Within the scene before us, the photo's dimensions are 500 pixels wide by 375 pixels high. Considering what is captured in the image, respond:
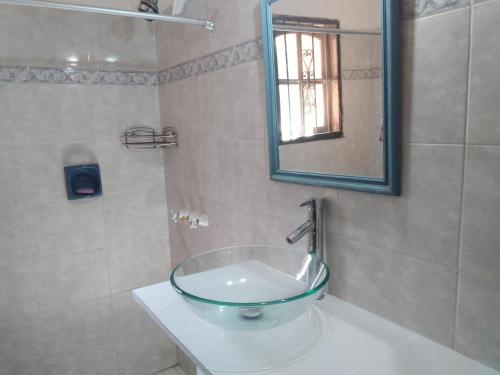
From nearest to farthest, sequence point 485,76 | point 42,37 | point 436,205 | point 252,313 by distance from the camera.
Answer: point 485,76 < point 436,205 < point 252,313 < point 42,37

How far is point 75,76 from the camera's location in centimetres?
203

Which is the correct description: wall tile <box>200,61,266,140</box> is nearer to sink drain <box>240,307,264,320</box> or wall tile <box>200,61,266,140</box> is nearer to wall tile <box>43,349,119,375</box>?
sink drain <box>240,307,264,320</box>

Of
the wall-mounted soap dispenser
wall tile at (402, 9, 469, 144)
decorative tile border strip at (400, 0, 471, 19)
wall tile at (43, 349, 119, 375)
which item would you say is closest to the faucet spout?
wall tile at (402, 9, 469, 144)

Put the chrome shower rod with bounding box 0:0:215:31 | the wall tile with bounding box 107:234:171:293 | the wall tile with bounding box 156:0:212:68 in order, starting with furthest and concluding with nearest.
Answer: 1. the wall tile with bounding box 107:234:171:293
2. the wall tile with bounding box 156:0:212:68
3. the chrome shower rod with bounding box 0:0:215:31

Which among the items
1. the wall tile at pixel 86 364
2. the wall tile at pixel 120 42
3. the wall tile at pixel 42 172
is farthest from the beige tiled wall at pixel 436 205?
the wall tile at pixel 86 364

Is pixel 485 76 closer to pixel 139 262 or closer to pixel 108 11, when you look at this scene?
pixel 108 11

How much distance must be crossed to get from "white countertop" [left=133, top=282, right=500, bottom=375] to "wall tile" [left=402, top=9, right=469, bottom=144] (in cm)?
53

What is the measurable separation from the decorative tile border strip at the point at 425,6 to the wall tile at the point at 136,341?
6.70 ft

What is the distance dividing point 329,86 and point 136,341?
192 cm

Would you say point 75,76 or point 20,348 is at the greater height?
point 75,76

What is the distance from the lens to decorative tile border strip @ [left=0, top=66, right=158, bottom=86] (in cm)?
189

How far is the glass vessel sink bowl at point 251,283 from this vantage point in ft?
3.42

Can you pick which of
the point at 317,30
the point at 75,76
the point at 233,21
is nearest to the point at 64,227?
the point at 75,76

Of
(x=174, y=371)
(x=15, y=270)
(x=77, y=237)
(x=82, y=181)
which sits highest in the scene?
(x=82, y=181)
